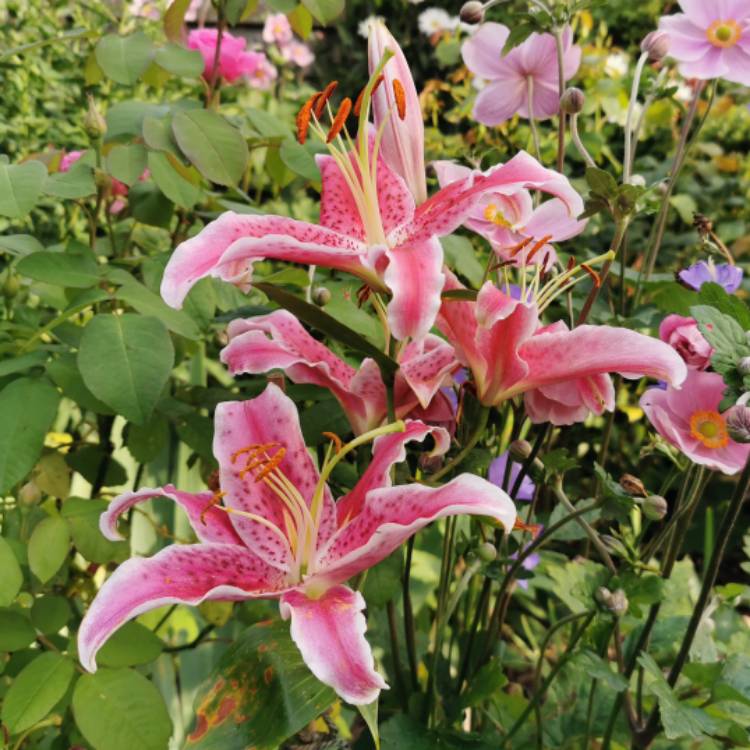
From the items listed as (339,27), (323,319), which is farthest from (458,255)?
(339,27)

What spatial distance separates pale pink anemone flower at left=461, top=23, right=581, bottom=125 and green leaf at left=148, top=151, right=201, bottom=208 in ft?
0.92

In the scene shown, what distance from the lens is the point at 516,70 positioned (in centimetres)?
85

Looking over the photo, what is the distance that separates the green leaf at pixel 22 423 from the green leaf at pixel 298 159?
30cm

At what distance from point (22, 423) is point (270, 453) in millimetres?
223

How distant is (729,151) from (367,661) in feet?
8.41

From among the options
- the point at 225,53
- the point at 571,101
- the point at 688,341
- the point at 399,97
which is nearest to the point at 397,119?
the point at 399,97

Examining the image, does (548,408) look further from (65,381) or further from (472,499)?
(65,381)

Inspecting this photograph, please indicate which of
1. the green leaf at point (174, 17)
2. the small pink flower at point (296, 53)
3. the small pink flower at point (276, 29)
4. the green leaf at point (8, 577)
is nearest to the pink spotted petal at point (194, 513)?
the green leaf at point (8, 577)

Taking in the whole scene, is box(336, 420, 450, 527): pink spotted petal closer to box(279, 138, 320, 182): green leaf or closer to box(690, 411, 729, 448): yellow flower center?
box(690, 411, 729, 448): yellow flower center

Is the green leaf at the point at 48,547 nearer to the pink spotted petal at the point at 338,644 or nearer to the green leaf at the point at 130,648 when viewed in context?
the green leaf at the point at 130,648

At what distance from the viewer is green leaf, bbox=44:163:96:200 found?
77 cm

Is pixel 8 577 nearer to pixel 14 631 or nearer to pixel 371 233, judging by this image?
pixel 14 631

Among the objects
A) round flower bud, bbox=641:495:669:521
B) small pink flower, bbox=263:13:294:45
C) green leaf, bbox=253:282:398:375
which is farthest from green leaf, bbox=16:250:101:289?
small pink flower, bbox=263:13:294:45

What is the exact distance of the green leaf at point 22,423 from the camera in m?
0.70
